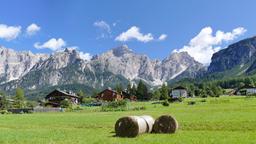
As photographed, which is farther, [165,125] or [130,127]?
[165,125]

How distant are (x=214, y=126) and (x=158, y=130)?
23.8 ft

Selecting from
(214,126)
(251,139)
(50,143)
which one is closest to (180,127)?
(214,126)

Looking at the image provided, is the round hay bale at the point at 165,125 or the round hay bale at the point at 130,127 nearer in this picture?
the round hay bale at the point at 130,127

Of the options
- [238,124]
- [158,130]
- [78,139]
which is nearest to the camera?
[78,139]

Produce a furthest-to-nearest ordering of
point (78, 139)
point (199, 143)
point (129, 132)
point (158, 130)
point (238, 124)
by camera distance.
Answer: point (238, 124), point (158, 130), point (129, 132), point (78, 139), point (199, 143)

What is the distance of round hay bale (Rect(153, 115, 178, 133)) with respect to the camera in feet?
125

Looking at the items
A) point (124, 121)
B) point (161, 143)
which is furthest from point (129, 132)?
Result: point (161, 143)

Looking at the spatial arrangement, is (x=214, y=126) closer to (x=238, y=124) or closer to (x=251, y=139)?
(x=238, y=124)

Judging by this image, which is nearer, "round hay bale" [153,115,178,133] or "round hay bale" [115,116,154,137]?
"round hay bale" [115,116,154,137]

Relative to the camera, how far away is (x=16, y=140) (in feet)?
109

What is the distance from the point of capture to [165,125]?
1503 inches

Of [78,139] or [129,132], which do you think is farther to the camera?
[129,132]

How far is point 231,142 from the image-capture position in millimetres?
28984

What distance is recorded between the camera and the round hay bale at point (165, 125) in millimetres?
38094
